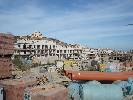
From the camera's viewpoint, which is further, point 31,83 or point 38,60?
point 38,60

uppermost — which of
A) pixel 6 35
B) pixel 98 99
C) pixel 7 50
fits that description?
pixel 6 35

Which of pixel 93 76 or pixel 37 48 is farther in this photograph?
pixel 37 48

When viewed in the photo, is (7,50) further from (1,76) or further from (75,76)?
(75,76)

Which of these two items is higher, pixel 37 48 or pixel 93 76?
pixel 37 48

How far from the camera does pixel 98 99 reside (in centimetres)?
1452

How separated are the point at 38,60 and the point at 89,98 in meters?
43.1

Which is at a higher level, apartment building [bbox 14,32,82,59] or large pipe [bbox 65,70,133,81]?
apartment building [bbox 14,32,82,59]

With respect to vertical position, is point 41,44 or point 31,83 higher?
point 41,44

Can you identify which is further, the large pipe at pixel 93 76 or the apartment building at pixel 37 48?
the apartment building at pixel 37 48

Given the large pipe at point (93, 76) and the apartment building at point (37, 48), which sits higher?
the apartment building at point (37, 48)

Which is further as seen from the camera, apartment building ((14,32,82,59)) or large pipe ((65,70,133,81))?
apartment building ((14,32,82,59))

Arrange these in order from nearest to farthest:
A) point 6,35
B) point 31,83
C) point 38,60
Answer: point 31,83 → point 6,35 → point 38,60

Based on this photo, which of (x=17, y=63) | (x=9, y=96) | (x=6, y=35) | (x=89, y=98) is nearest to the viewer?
(x=9, y=96)

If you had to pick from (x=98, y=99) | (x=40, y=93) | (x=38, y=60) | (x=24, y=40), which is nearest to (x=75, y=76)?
(x=98, y=99)
